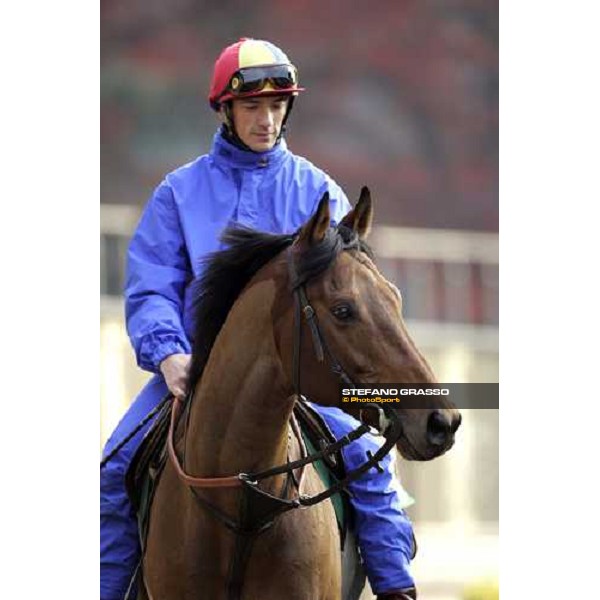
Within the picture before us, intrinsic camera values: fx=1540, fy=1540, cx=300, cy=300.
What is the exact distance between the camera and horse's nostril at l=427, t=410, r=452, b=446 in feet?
7.86

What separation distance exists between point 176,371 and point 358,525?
46cm

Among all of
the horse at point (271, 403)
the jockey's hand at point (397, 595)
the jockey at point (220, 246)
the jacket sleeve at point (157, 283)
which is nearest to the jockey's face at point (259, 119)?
the jockey at point (220, 246)

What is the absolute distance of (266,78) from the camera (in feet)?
9.20

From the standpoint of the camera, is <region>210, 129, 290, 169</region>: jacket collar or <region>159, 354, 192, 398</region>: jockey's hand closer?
<region>159, 354, 192, 398</region>: jockey's hand

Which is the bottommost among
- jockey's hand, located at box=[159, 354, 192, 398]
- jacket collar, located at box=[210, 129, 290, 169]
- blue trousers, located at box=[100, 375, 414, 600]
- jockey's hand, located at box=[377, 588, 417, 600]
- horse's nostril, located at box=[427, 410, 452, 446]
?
jockey's hand, located at box=[377, 588, 417, 600]

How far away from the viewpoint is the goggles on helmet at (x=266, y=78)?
2801mm

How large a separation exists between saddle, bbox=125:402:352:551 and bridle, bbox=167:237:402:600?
121mm

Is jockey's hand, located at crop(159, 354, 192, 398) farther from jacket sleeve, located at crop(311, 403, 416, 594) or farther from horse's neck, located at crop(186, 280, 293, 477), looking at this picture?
jacket sleeve, located at crop(311, 403, 416, 594)

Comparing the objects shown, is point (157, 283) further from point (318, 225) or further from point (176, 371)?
point (318, 225)

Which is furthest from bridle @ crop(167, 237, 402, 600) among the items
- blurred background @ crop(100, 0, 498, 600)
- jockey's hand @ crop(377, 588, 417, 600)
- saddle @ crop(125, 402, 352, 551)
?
blurred background @ crop(100, 0, 498, 600)

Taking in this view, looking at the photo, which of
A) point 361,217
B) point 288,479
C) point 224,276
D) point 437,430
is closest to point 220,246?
point 224,276

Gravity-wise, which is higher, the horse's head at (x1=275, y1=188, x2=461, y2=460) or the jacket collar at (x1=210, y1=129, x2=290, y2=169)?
the jacket collar at (x1=210, y1=129, x2=290, y2=169)
